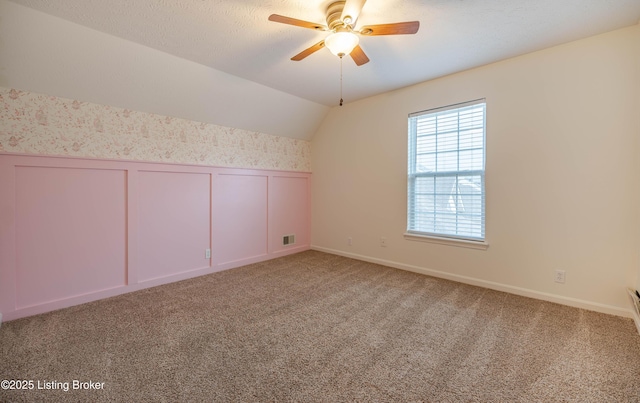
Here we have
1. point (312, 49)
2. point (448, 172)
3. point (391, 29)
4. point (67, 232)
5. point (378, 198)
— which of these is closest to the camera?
point (391, 29)

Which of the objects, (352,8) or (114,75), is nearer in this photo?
(352,8)

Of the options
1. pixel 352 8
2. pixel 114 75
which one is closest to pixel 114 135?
pixel 114 75

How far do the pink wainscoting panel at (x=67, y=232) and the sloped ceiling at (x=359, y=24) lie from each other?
1.41m

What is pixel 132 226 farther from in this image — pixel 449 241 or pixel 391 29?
pixel 449 241

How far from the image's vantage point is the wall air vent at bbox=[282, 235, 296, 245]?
4.55 m

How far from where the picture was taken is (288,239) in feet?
15.1

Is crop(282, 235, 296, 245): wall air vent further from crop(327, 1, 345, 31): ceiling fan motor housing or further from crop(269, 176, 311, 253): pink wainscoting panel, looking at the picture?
crop(327, 1, 345, 31): ceiling fan motor housing

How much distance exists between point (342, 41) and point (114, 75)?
2.29 m

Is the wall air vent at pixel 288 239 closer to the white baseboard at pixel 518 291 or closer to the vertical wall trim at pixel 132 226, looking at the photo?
the white baseboard at pixel 518 291

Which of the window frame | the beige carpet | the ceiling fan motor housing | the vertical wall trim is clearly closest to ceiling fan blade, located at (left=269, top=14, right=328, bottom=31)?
the ceiling fan motor housing

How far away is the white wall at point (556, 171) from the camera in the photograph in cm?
229

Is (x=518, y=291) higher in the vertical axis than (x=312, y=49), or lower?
lower

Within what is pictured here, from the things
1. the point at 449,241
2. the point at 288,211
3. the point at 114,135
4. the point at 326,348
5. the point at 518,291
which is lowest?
the point at 326,348

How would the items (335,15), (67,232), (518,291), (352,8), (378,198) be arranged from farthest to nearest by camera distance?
(378,198) < (518,291) < (67,232) < (335,15) < (352,8)
